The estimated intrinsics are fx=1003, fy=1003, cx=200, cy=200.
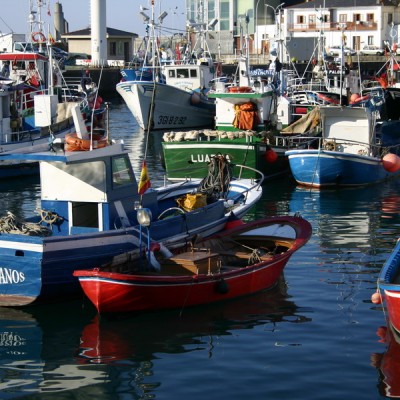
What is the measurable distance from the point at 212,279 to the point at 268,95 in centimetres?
1581

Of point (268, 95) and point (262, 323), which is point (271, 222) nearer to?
point (262, 323)

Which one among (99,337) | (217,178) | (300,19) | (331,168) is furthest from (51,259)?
(300,19)

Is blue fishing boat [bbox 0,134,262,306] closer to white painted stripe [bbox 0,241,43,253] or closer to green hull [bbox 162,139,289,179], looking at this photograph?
white painted stripe [bbox 0,241,43,253]

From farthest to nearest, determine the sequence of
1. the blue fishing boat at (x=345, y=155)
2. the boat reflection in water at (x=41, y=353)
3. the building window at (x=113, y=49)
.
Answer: the building window at (x=113, y=49), the blue fishing boat at (x=345, y=155), the boat reflection in water at (x=41, y=353)

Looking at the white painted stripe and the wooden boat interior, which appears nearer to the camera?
the white painted stripe

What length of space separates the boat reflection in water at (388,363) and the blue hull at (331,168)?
1231 cm

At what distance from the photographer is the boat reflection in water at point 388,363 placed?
36.9 feet

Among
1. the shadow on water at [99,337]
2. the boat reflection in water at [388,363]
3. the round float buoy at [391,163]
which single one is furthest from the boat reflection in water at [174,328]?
the round float buoy at [391,163]

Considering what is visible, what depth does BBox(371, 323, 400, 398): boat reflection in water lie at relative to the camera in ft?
36.9

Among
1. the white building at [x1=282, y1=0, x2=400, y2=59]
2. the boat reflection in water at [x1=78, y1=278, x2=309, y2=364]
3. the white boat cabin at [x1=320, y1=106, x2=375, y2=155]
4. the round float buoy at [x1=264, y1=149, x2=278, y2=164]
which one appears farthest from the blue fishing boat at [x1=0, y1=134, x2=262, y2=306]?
the white building at [x1=282, y1=0, x2=400, y2=59]

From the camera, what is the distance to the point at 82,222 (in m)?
15.3

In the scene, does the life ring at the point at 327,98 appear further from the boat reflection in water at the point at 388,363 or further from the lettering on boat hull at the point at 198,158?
the boat reflection in water at the point at 388,363

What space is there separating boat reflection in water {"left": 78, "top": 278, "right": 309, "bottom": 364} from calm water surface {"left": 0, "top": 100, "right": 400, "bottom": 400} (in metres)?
0.01

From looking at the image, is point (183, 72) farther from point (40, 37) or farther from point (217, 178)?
point (217, 178)
